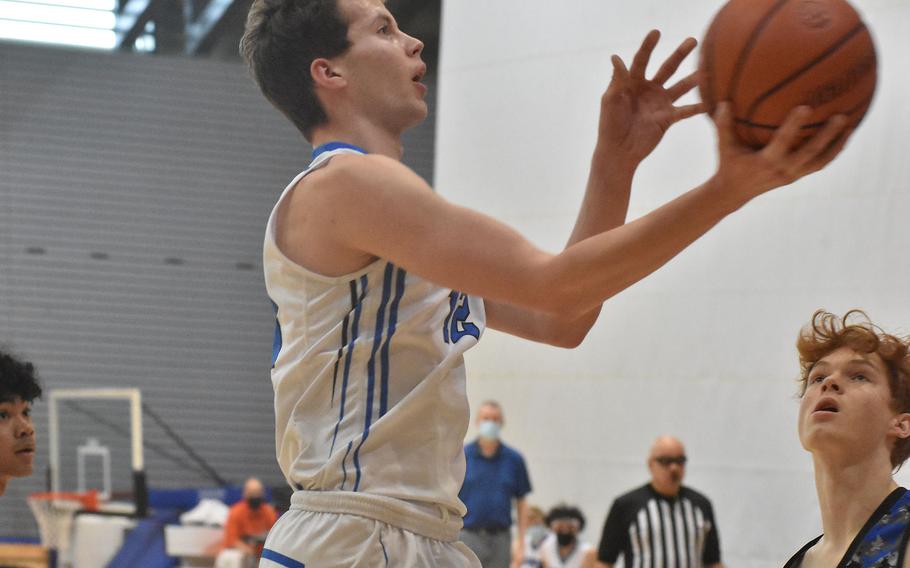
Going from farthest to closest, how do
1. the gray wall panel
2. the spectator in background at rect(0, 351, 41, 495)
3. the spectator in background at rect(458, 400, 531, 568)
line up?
the gray wall panel → the spectator in background at rect(458, 400, 531, 568) → the spectator in background at rect(0, 351, 41, 495)

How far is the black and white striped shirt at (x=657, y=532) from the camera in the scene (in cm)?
651

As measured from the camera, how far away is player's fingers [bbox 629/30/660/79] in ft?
7.49

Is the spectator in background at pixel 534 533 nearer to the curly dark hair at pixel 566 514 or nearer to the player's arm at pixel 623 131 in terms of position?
the curly dark hair at pixel 566 514

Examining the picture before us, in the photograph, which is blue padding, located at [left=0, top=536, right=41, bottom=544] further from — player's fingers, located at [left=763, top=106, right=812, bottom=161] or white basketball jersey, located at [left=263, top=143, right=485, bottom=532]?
player's fingers, located at [left=763, top=106, right=812, bottom=161]

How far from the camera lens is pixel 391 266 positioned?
2162 mm

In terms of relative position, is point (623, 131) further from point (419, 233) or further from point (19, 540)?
point (19, 540)

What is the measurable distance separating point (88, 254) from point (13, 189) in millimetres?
1157

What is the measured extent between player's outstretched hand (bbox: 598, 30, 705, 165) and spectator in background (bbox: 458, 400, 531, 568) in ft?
19.3

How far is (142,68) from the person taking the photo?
15.1m

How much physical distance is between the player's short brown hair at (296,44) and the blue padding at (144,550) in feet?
31.3

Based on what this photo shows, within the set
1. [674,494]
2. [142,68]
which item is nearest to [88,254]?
[142,68]

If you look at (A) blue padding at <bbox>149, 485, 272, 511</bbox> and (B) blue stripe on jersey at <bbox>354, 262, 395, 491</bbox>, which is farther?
(A) blue padding at <bbox>149, 485, 272, 511</bbox>

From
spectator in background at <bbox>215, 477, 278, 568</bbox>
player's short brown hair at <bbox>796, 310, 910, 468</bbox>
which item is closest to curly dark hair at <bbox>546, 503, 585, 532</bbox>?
spectator in background at <bbox>215, 477, 278, 568</bbox>

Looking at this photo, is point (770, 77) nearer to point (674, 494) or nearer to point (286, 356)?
point (286, 356)
